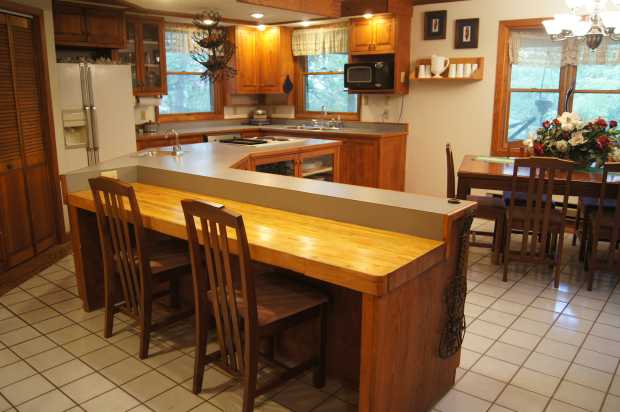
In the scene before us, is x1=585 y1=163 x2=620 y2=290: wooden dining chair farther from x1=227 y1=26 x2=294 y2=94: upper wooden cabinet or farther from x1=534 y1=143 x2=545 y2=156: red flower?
x1=227 y1=26 x2=294 y2=94: upper wooden cabinet

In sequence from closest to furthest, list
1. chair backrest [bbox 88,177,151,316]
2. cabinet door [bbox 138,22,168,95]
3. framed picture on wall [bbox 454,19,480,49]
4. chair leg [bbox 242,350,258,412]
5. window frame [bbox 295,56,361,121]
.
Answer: chair leg [bbox 242,350,258,412] < chair backrest [bbox 88,177,151,316] < framed picture on wall [bbox 454,19,480,49] < cabinet door [bbox 138,22,168,95] < window frame [bbox 295,56,361,121]

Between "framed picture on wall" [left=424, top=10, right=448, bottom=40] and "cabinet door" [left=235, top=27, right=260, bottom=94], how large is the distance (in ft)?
7.65

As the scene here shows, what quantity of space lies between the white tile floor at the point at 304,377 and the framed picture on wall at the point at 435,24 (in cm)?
345

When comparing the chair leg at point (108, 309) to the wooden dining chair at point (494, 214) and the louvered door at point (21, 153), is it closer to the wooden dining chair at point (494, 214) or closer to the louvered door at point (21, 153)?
the louvered door at point (21, 153)

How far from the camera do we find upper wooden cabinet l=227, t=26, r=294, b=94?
6.93 meters

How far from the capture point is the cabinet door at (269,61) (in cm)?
708

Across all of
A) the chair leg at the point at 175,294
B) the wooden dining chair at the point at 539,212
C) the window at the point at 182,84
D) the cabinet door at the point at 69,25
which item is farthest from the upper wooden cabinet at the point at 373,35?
the chair leg at the point at 175,294

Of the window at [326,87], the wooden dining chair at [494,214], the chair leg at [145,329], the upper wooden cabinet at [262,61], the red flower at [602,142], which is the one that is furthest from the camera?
the window at [326,87]

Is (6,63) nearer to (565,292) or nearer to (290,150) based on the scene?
(290,150)

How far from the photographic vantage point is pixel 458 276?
2.30 metres

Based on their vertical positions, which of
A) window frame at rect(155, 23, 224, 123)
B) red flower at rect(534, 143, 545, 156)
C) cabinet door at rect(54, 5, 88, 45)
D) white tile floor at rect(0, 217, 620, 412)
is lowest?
white tile floor at rect(0, 217, 620, 412)

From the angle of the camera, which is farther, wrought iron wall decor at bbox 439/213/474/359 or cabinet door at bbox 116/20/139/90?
cabinet door at bbox 116/20/139/90

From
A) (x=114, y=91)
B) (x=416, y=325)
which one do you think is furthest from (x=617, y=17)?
(x=114, y=91)

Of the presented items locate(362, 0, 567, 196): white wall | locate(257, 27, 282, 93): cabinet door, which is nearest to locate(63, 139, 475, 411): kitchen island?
locate(362, 0, 567, 196): white wall
